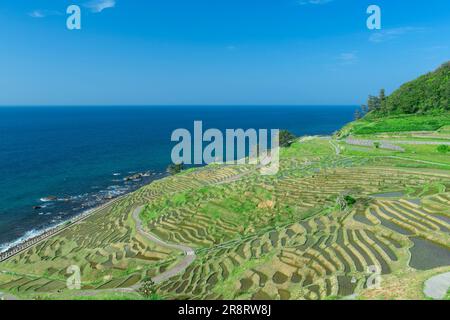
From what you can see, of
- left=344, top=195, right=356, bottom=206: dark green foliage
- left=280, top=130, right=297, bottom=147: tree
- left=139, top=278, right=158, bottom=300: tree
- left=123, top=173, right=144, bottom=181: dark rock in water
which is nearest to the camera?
left=139, top=278, right=158, bottom=300: tree

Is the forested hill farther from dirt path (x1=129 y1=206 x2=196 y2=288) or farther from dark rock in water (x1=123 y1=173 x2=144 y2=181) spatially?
dirt path (x1=129 y1=206 x2=196 y2=288)

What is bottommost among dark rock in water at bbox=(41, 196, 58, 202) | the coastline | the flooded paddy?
the coastline

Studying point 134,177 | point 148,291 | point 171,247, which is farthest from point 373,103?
point 148,291

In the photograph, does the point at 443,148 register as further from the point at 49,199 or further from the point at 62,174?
the point at 62,174

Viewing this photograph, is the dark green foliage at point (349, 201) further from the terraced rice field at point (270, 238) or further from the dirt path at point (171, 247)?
the dirt path at point (171, 247)

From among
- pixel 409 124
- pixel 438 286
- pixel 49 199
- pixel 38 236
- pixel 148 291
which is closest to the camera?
pixel 438 286

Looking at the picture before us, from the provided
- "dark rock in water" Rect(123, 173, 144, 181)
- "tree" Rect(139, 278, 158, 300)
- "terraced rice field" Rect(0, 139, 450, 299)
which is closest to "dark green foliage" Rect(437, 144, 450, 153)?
"terraced rice field" Rect(0, 139, 450, 299)
